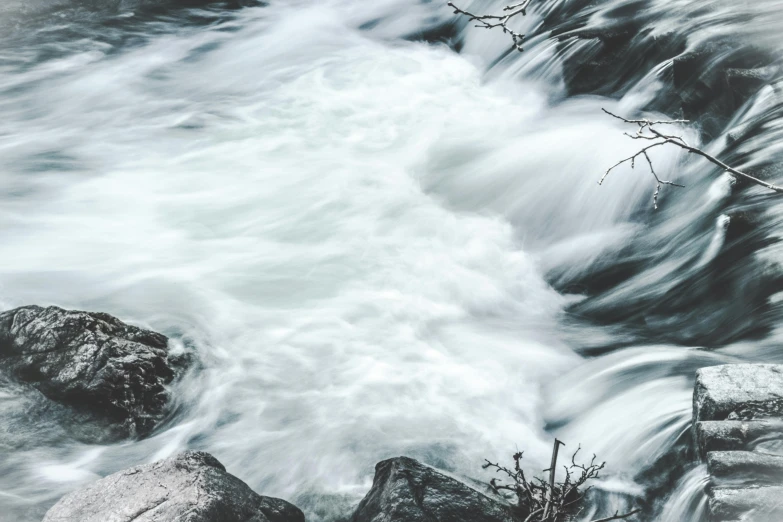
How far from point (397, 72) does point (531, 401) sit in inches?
236

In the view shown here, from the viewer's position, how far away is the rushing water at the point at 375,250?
5000mm

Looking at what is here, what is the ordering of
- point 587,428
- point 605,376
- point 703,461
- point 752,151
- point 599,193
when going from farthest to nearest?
point 599,193
point 752,151
point 605,376
point 587,428
point 703,461

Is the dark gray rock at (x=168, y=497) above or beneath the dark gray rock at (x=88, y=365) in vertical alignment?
above

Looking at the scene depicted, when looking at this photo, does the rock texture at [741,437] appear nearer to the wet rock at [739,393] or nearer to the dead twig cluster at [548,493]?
the wet rock at [739,393]

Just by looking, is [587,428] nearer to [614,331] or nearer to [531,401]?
[531,401]

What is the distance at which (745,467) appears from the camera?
3.49 metres

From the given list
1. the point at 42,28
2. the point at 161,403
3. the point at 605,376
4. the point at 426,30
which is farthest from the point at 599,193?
the point at 42,28

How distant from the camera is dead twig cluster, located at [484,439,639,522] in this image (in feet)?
11.8

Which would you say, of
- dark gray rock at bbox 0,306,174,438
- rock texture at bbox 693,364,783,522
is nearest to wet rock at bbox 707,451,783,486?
rock texture at bbox 693,364,783,522

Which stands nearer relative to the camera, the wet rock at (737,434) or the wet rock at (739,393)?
the wet rock at (737,434)

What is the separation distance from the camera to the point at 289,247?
7.34 meters

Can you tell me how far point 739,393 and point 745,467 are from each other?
0.54 metres

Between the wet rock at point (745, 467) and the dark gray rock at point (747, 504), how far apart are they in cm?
6

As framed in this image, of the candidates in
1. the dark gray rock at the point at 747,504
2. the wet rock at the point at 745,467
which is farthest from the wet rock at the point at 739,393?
the dark gray rock at the point at 747,504
